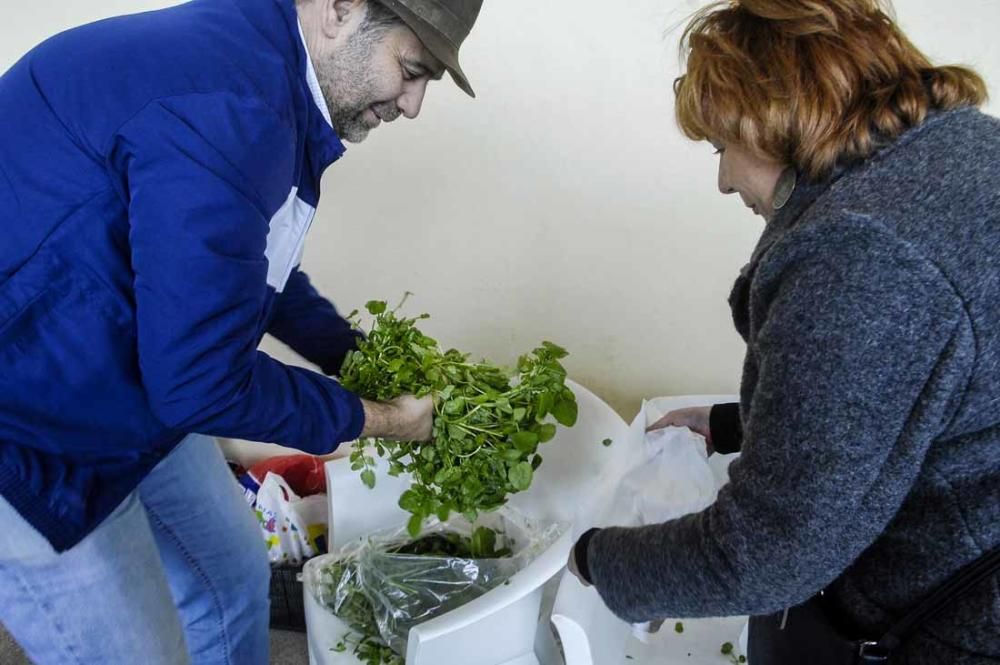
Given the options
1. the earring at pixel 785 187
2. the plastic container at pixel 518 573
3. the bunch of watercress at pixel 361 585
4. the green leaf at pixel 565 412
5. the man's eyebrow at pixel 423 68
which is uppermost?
the man's eyebrow at pixel 423 68

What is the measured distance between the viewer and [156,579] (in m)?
1.07

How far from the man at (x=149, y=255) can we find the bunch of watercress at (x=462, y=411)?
0.34 feet

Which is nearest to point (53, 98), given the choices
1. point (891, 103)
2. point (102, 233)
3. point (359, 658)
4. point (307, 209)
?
point (102, 233)

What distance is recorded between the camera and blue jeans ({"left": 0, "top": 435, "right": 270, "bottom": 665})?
0.94m

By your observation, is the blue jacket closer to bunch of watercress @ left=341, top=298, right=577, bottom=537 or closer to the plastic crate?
bunch of watercress @ left=341, top=298, right=577, bottom=537

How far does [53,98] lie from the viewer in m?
0.83

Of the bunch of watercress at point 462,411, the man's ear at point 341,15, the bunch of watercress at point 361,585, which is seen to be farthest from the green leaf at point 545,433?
the man's ear at point 341,15

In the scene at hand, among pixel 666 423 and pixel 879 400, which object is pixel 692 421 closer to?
pixel 666 423

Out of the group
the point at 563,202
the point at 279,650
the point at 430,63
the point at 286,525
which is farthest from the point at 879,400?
the point at 279,650

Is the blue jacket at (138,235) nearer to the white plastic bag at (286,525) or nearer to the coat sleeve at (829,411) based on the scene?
the coat sleeve at (829,411)

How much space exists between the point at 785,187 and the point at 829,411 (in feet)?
0.90

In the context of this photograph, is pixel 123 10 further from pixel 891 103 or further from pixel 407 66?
pixel 891 103

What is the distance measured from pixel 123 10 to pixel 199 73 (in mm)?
1364

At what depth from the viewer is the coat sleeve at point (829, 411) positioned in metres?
0.59
